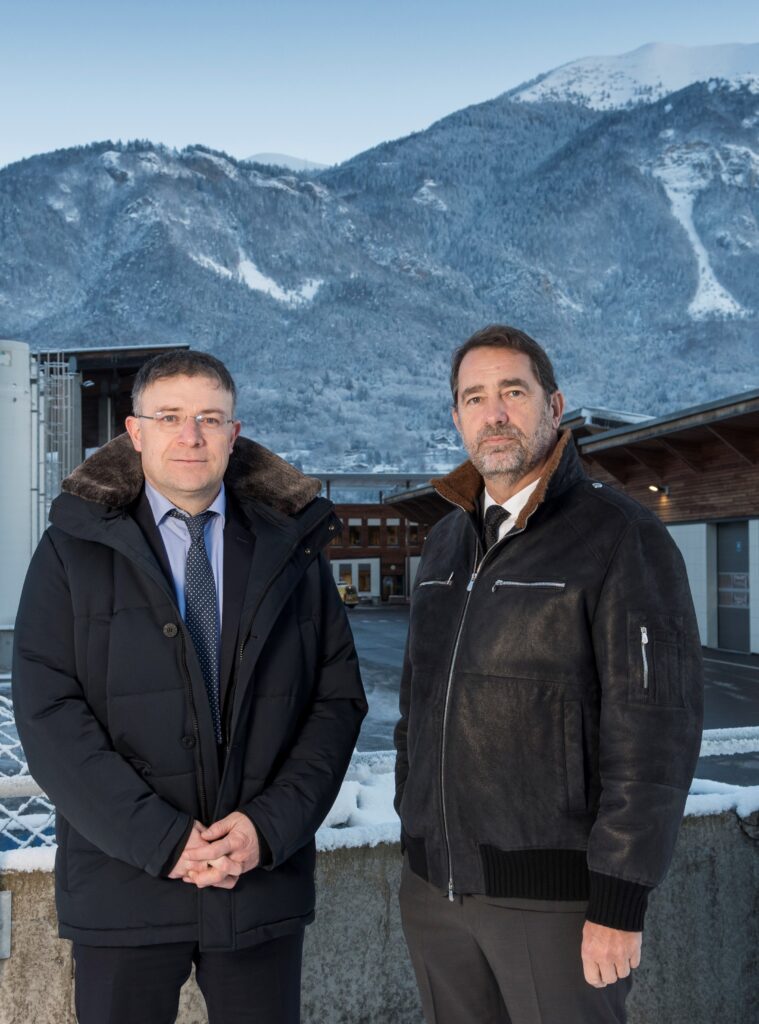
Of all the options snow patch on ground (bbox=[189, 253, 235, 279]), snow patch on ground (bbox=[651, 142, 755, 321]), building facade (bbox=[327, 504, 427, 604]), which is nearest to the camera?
building facade (bbox=[327, 504, 427, 604])

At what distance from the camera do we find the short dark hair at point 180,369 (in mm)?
2197

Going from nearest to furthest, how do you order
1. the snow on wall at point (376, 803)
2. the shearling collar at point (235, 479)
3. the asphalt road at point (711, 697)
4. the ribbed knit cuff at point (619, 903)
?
the ribbed knit cuff at point (619, 903), the shearling collar at point (235, 479), the snow on wall at point (376, 803), the asphalt road at point (711, 697)

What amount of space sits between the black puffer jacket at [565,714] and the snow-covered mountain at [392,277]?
112 metres

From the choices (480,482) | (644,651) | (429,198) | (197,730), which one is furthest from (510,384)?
(429,198)

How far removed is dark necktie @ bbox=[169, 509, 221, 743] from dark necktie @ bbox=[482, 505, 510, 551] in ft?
2.07

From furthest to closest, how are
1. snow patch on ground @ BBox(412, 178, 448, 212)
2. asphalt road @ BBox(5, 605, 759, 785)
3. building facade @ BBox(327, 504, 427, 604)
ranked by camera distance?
snow patch on ground @ BBox(412, 178, 448, 212), building facade @ BBox(327, 504, 427, 604), asphalt road @ BBox(5, 605, 759, 785)

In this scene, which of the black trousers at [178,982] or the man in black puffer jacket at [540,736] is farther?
the black trousers at [178,982]

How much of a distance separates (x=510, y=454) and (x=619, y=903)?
3.13 ft

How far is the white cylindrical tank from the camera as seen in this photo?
1409cm

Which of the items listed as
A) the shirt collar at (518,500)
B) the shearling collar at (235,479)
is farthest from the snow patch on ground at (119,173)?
the shirt collar at (518,500)

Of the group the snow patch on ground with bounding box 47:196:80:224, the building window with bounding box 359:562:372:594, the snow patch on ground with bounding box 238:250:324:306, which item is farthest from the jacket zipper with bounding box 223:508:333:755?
the snow patch on ground with bounding box 47:196:80:224

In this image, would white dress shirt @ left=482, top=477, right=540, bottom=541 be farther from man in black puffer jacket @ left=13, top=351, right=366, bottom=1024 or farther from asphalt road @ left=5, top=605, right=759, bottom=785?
asphalt road @ left=5, top=605, right=759, bottom=785

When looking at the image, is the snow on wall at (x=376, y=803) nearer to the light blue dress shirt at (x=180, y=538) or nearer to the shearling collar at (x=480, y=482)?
the light blue dress shirt at (x=180, y=538)

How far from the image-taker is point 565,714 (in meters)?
1.94
